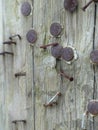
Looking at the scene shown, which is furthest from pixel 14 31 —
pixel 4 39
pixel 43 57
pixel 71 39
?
pixel 71 39

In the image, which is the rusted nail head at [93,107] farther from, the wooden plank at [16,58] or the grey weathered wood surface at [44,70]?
the wooden plank at [16,58]

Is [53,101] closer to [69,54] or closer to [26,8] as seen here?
[69,54]

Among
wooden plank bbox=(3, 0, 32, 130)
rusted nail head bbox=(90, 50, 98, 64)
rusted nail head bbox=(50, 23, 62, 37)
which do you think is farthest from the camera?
wooden plank bbox=(3, 0, 32, 130)

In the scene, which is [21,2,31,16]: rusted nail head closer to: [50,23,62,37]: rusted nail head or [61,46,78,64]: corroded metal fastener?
[50,23,62,37]: rusted nail head

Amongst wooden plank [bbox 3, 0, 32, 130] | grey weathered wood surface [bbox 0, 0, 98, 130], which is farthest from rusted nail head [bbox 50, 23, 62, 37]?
wooden plank [bbox 3, 0, 32, 130]

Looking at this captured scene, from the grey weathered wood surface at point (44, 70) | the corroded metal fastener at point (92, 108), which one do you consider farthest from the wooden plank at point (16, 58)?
the corroded metal fastener at point (92, 108)

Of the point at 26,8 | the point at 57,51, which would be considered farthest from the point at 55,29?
the point at 26,8

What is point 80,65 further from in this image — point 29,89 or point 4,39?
point 4,39
